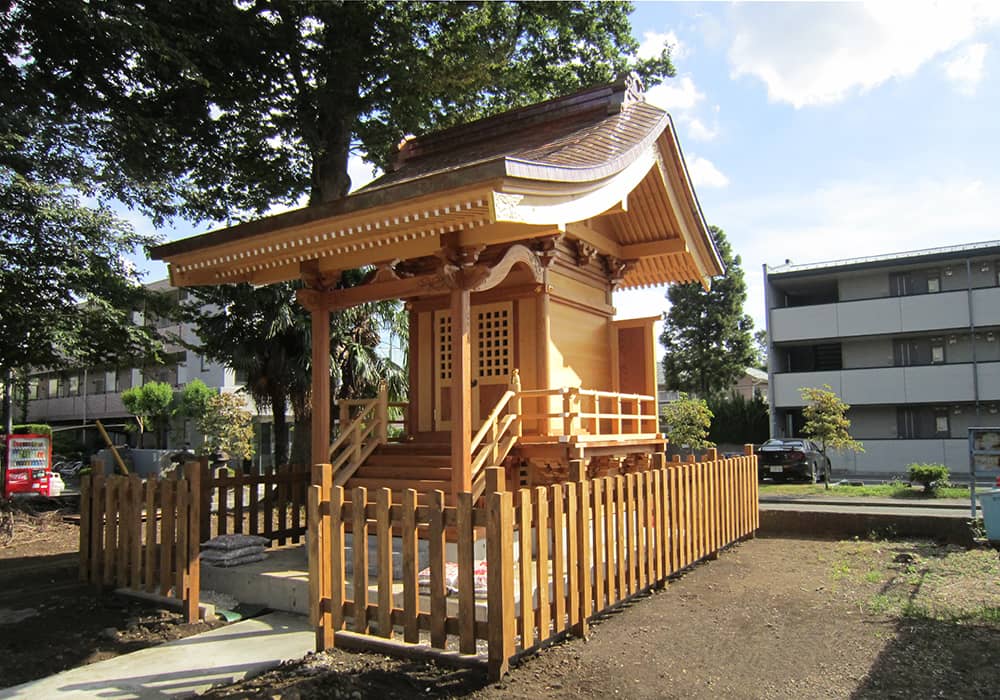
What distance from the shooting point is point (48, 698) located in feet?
15.2

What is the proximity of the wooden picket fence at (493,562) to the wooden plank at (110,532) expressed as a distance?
3128 millimetres

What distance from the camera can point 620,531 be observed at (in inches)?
258

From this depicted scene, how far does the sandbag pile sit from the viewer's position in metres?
7.92

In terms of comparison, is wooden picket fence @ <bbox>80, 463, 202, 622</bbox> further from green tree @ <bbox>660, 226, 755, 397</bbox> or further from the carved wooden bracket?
green tree @ <bbox>660, 226, 755, 397</bbox>

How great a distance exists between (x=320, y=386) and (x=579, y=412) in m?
3.54

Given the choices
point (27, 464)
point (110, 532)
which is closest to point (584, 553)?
point (110, 532)

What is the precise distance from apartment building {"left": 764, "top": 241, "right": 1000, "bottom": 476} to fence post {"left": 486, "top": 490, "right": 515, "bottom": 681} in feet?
95.6

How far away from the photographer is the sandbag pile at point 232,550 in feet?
26.0

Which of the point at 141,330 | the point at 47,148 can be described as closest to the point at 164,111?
the point at 47,148

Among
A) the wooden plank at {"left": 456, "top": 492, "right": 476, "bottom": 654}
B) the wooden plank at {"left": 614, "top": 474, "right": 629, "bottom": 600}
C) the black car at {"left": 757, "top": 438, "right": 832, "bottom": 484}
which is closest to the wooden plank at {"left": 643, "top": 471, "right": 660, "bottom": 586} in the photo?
the wooden plank at {"left": 614, "top": 474, "right": 629, "bottom": 600}

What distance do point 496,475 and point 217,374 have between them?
35.3m

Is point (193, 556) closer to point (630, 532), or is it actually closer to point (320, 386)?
point (320, 386)

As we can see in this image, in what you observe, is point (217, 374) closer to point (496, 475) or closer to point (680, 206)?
point (680, 206)

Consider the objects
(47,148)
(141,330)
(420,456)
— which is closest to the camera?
(420,456)
